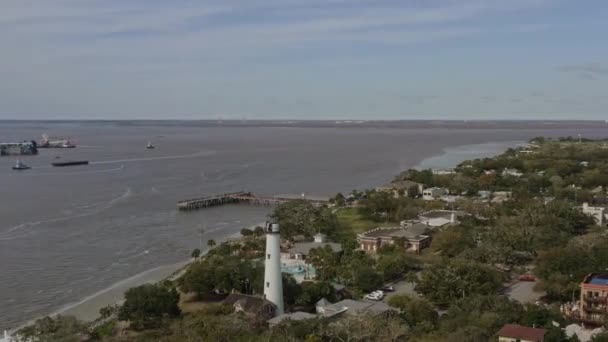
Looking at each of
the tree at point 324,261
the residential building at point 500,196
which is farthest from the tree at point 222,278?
the residential building at point 500,196

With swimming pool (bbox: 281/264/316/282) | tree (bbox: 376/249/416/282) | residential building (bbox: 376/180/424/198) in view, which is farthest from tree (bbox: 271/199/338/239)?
residential building (bbox: 376/180/424/198)

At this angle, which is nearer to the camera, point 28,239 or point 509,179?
point 28,239

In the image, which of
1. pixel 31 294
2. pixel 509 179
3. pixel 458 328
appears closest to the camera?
pixel 458 328

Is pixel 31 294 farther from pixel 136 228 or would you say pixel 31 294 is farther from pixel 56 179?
pixel 56 179

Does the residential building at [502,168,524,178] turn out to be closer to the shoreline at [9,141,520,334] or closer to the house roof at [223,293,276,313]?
the shoreline at [9,141,520,334]

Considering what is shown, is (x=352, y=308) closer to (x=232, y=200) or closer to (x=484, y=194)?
(x=484, y=194)

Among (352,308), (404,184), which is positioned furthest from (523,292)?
(404,184)

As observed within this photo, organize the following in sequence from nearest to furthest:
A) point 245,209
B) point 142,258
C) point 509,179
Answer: point 142,258 → point 245,209 → point 509,179

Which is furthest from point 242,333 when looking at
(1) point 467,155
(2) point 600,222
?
(1) point 467,155
